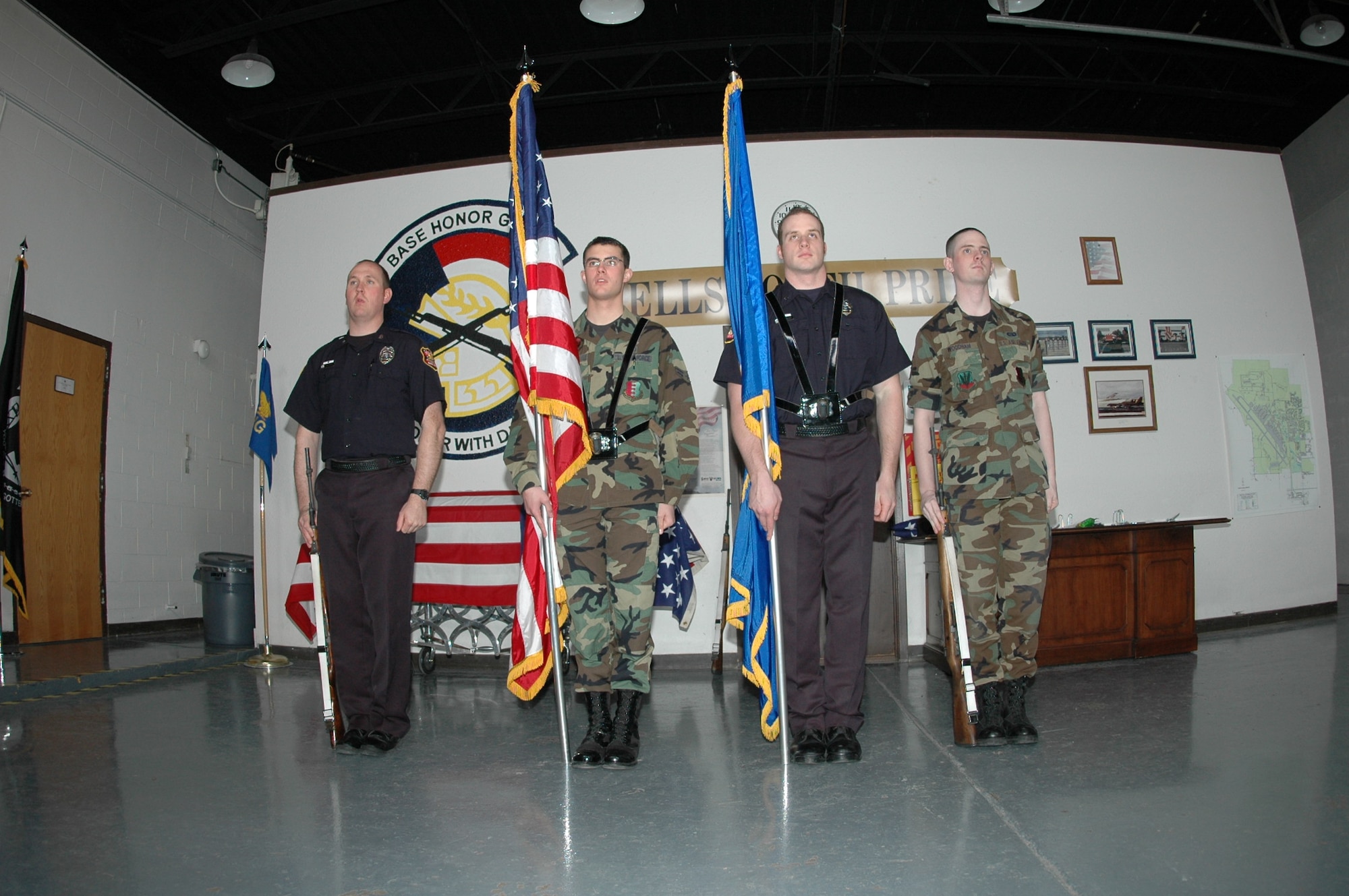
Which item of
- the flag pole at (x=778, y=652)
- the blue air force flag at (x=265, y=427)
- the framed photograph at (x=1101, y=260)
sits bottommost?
the flag pole at (x=778, y=652)

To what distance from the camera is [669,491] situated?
2814mm

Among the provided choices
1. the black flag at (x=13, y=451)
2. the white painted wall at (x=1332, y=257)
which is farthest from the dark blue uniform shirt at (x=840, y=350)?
the white painted wall at (x=1332, y=257)

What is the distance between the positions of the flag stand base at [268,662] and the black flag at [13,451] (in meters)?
1.41

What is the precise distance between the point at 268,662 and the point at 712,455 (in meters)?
3.00

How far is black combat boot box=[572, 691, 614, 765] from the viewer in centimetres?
258

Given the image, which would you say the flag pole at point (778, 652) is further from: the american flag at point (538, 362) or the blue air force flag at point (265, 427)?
the blue air force flag at point (265, 427)

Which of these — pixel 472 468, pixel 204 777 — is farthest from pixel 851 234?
pixel 204 777

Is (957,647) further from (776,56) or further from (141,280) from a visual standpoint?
(141,280)

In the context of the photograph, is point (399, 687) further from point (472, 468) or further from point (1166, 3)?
point (1166, 3)

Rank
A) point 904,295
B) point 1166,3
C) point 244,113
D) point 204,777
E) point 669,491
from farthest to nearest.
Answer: point 244,113, point 1166,3, point 904,295, point 669,491, point 204,777

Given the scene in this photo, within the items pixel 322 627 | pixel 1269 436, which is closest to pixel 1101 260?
pixel 1269 436

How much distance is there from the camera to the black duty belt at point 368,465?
2951mm

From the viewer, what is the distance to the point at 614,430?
2.81m

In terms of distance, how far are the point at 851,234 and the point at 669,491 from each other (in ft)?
9.58
